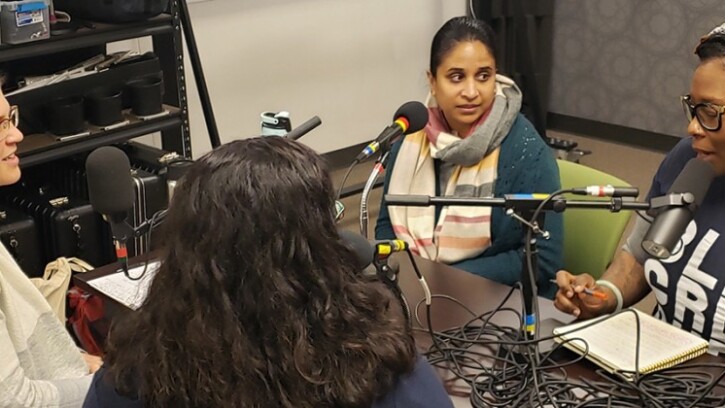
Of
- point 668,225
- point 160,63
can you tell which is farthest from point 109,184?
point 160,63

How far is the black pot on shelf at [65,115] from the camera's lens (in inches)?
105

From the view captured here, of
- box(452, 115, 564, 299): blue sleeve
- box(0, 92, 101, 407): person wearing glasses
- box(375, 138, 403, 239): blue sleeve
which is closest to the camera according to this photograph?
box(0, 92, 101, 407): person wearing glasses

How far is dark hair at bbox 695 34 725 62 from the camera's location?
1615 mm

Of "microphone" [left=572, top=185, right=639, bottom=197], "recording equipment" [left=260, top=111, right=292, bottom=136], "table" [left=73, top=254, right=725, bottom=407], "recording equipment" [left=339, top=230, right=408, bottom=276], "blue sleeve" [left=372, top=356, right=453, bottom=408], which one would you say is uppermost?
"recording equipment" [left=260, top=111, right=292, bottom=136]

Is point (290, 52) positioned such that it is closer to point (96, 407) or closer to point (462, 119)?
point (462, 119)

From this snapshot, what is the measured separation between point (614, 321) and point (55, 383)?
101 centimetres

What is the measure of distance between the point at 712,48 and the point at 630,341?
0.55m

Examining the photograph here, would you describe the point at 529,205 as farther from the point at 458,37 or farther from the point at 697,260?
the point at 458,37

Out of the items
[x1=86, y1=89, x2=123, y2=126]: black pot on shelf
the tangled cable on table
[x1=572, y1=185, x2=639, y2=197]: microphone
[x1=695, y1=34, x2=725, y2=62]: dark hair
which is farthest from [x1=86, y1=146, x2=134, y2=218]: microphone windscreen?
[x1=86, y1=89, x2=123, y2=126]: black pot on shelf

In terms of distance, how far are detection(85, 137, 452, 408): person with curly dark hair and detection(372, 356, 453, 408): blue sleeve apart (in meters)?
0.03

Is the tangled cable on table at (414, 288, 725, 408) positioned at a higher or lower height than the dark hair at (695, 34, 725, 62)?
lower

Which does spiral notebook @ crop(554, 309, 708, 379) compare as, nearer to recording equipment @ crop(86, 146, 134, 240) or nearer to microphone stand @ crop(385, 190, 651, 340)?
microphone stand @ crop(385, 190, 651, 340)

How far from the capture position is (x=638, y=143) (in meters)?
4.75

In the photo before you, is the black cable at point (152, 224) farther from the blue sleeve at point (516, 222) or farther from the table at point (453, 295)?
the blue sleeve at point (516, 222)
